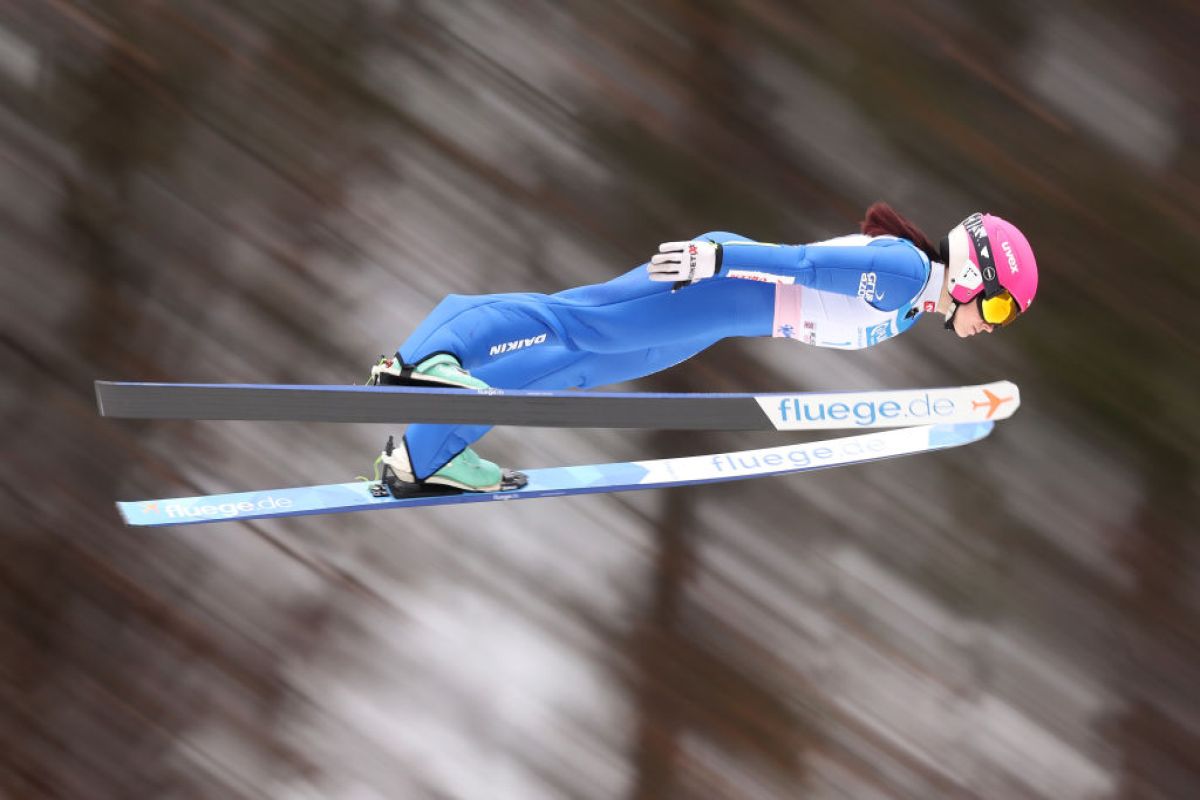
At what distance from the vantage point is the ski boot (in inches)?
112

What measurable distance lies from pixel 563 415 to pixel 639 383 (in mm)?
1814

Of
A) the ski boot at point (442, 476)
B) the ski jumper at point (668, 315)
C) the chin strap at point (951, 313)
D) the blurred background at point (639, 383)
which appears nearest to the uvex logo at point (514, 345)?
the ski jumper at point (668, 315)

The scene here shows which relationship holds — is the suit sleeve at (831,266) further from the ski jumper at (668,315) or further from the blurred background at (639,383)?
the blurred background at (639,383)

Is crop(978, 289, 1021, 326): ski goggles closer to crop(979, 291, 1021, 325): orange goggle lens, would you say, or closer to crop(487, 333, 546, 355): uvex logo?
crop(979, 291, 1021, 325): orange goggle lens

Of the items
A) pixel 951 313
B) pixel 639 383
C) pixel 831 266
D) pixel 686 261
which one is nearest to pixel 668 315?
pixel 686 261

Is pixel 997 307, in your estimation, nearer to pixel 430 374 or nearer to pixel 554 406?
pixel 554 406

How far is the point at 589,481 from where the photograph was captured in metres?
3.18

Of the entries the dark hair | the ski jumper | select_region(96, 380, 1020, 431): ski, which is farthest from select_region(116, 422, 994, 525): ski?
the dark hair

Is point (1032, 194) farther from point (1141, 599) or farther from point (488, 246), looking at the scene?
point (488, 246)

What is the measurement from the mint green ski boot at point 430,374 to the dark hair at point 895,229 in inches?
34.8

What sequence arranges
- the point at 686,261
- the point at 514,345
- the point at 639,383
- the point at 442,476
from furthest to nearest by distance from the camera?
1. the point at 639,383
2. the point at 442,476
3. the point at 514,345
4. the point at 686,261

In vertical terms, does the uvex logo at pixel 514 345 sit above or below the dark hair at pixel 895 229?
below

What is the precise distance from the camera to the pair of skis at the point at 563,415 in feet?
7.98

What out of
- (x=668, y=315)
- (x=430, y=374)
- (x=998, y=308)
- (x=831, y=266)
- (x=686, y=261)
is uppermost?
(x=998, y=308)
